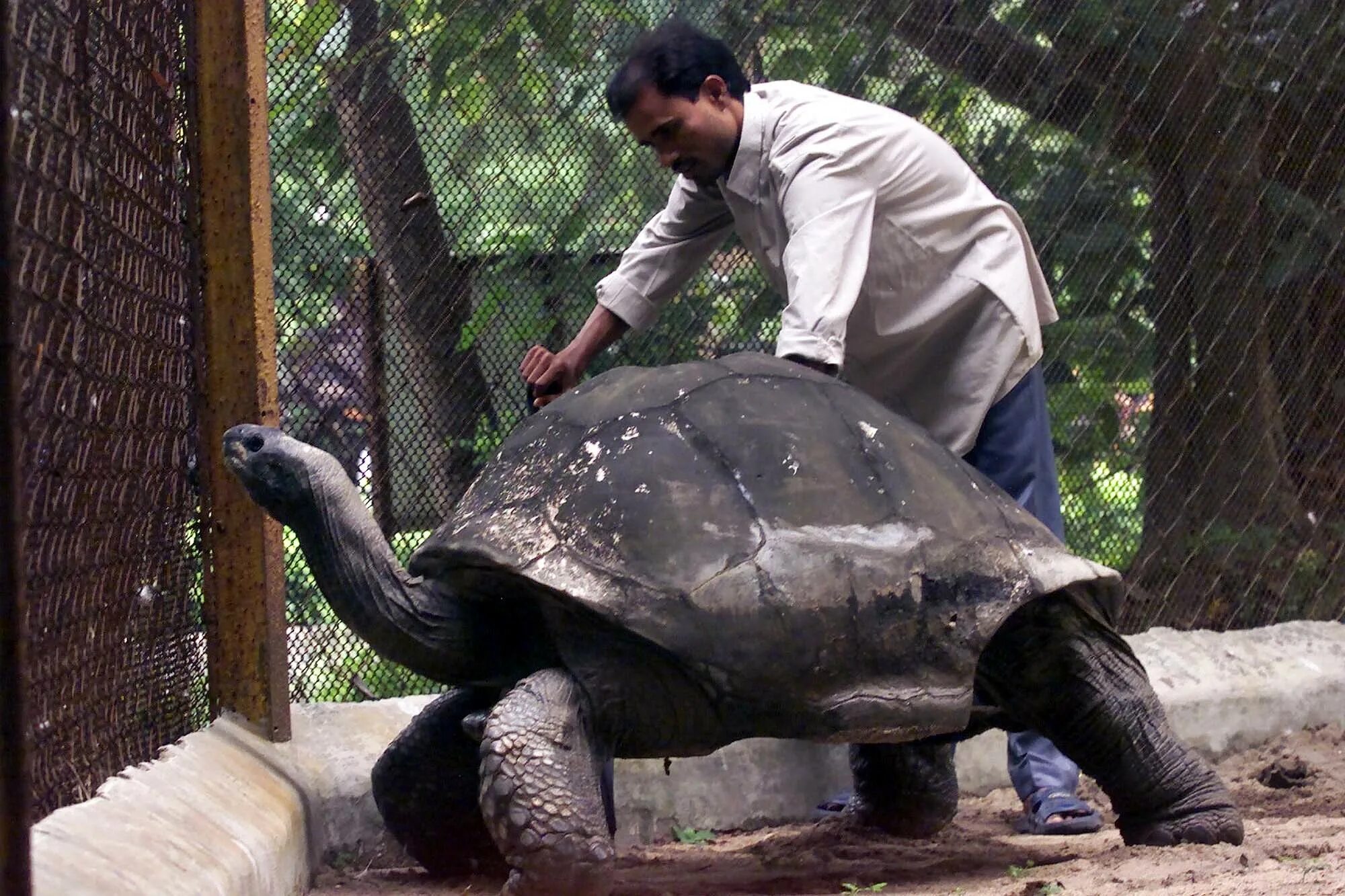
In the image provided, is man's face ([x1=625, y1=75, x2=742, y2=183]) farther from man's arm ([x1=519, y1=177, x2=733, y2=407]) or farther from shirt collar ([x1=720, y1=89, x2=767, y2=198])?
man's arm ([x1=519, y1=177, x2=733, y2=407])

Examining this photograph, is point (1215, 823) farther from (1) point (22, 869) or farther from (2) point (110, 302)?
(1) point (22, 869)

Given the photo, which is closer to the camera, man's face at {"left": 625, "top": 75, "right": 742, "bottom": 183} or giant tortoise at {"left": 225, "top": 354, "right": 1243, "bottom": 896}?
giant tortoise at {"left": 225, "top": 354, "right": 1243, "bottom": 896}

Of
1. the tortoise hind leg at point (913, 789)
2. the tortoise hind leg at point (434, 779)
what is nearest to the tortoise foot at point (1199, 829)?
the tortoise hind leg at point (913, 789)

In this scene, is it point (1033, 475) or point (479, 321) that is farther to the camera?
point (479, 321)

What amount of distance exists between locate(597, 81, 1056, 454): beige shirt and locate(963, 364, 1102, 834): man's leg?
0.11 meters

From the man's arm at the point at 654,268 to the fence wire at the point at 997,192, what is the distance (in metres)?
0.28

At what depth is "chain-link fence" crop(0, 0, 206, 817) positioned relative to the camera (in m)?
2.07

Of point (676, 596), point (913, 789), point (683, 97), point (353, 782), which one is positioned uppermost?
point (683, 97)

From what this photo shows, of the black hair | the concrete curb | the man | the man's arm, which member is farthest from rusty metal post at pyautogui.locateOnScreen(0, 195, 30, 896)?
the man's arm

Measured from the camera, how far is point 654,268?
4.07 metres

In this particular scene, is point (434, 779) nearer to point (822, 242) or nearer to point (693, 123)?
point (822, 242)

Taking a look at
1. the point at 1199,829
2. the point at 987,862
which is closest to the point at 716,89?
the point at 987,862

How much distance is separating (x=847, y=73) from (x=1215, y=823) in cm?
253

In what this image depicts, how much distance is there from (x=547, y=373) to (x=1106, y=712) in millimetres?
1669
